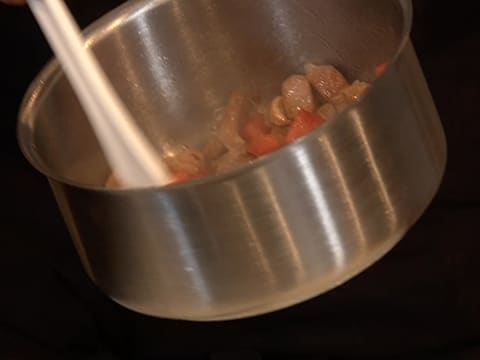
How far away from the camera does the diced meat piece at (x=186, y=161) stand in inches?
30.3

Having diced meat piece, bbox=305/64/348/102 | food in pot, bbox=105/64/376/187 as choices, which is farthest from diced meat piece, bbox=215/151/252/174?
diced meat piece, bbox=305/64/348/102

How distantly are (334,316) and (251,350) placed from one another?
98 millimetres

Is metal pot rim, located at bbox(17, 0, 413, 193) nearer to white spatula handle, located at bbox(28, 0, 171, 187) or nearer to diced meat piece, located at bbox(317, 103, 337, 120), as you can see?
white spatula handle, located at bbox(28, 0, 171, 187)

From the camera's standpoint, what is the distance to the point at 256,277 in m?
0.52

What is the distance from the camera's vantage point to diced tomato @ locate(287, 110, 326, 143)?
725mm

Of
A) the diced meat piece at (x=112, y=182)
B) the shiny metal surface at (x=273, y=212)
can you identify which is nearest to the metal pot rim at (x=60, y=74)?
the shiny metal surface at (x=273, y=212)

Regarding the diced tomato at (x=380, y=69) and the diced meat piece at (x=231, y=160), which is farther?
the diced meat piece at (x=231, y=160)

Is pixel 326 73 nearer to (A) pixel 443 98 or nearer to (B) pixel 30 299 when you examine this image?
(A) pixel 443 98

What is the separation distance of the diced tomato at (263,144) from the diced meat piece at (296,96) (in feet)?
0.10

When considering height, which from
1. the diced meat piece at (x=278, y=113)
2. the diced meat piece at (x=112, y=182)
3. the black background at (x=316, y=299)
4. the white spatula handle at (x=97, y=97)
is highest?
the white spatula handle at (x=97, y=97)

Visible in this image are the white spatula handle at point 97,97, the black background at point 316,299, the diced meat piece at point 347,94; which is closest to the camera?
the white spatula handle at point 97,97

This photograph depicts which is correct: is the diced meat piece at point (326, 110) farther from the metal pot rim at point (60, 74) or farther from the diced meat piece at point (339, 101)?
the metal pot rim at point (60, 74)

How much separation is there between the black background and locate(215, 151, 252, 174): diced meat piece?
196mm

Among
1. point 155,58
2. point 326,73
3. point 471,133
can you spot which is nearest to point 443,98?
point 471,133
